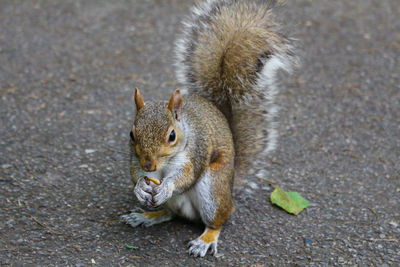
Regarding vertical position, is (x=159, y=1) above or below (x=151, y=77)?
above

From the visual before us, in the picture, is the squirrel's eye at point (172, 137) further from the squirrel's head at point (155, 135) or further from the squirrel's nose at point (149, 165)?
the squirrel's nose at point (149, 165)

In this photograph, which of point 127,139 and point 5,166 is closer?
point 5,166

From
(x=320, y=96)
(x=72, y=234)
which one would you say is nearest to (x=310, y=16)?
(x=320, y=96)

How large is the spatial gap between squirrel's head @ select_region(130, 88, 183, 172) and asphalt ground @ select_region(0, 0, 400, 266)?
44cm

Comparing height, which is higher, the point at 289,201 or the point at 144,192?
the point at 144,192

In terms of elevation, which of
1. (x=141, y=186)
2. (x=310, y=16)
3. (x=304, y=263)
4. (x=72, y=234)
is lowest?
(x=72, y=234)

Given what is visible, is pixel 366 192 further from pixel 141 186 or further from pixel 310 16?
pixel 310 16

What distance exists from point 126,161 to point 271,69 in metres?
0.89

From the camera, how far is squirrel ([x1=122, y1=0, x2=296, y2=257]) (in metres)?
1.85

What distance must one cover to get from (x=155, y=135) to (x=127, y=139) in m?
1.11

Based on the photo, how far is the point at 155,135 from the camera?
176 cm

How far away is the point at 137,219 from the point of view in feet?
7.12

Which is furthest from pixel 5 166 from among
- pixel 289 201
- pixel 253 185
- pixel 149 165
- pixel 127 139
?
pixel 289 201

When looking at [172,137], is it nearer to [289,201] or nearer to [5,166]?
[289,201]
